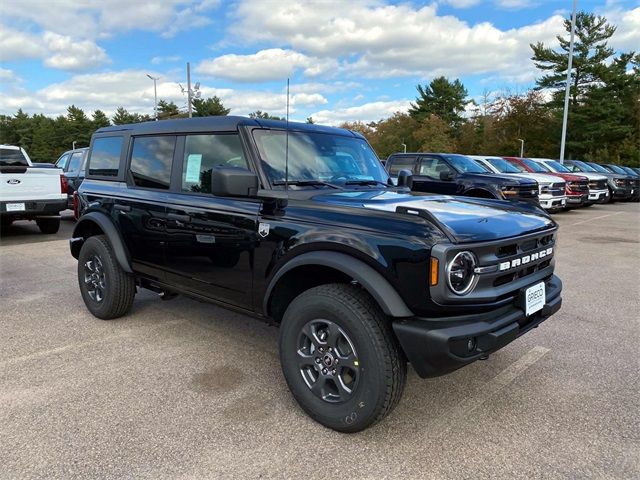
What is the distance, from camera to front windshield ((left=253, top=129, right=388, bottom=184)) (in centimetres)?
338

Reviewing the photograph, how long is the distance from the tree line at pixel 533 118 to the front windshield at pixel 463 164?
34.6 metres

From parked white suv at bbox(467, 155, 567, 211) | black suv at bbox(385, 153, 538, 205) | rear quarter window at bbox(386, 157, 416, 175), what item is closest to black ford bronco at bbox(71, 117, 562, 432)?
black suv at bbox(385, 153, 538, 205)

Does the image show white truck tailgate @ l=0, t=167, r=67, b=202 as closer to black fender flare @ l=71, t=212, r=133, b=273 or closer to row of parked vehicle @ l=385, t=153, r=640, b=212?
black fender flare @ l=71, t=212, r=133, b=273

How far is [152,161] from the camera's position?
4145 mm

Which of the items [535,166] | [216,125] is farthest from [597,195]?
[216,125]

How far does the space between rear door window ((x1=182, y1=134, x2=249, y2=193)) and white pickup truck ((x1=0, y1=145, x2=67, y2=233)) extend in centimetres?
669

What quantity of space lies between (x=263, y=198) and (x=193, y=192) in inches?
32.1

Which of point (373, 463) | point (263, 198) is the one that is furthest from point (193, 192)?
point (373, 463)

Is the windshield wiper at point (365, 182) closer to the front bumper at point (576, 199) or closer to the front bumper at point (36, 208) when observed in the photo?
the front bumper at point (36, 208)

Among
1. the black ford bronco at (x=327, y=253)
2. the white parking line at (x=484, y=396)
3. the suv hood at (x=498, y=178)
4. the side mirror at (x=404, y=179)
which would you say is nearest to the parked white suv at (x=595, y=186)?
the suv hood at (x=498, y=178)

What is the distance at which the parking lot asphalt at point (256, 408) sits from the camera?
245 centimetres

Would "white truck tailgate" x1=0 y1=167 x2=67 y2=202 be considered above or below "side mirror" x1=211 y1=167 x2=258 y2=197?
below

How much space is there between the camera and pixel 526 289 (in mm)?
2779

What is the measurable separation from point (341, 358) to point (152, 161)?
250 centimetres
